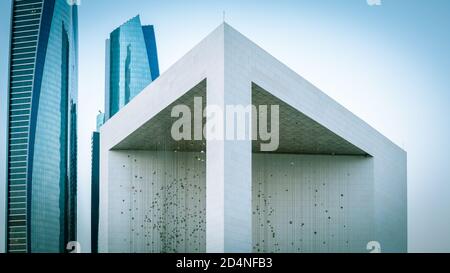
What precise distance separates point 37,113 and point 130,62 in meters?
23.2

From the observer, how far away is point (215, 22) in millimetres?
14844

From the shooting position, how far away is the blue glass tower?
76812 mm

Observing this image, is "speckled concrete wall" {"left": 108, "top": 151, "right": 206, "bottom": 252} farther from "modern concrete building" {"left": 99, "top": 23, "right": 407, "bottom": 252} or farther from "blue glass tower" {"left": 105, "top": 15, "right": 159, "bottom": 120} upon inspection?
"blue glass tower" {"left": 105, "top": 15, "right": 159, "bottom": 120}

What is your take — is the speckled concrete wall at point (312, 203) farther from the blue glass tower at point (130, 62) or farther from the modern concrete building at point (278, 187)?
the blue glass tower at point (130, 62)

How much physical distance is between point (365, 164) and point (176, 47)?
29.4 ft

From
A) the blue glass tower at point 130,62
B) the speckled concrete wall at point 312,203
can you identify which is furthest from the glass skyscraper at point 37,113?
the speckled concrete wall at point 312,203

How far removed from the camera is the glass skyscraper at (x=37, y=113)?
49.5 m

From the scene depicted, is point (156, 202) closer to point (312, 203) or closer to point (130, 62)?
point (312, 203)

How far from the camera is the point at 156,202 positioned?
2309cm

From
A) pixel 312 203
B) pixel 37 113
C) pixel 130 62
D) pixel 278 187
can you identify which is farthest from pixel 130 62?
pixel 312 203
